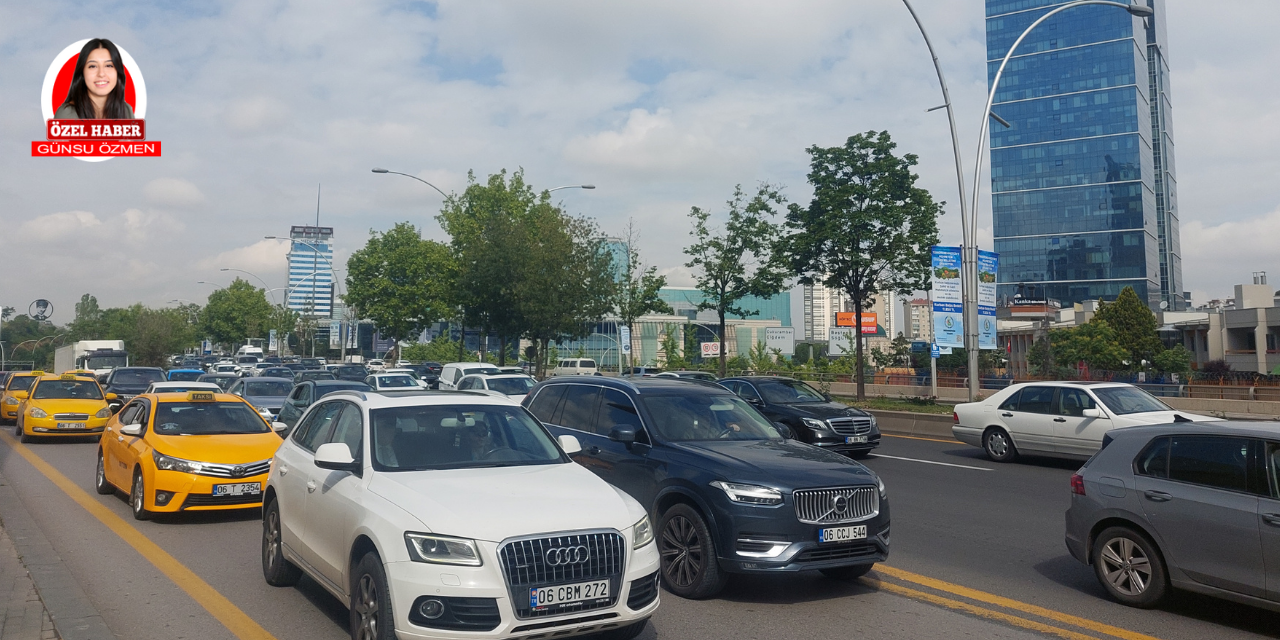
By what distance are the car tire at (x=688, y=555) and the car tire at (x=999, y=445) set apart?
1063cm

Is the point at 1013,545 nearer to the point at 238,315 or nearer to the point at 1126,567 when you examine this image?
the point at 1126,567

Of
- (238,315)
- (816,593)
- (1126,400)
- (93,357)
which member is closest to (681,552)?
(816,593)

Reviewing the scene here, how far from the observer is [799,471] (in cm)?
676

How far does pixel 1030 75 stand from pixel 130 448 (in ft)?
545

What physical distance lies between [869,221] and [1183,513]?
75.7 feet

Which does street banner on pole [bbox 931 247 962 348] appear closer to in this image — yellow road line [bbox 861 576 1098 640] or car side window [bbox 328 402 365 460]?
yellow road line [bbox 861 576 1098 640]

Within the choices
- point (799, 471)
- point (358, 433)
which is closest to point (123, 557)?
point (358, 433)

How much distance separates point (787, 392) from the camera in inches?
693

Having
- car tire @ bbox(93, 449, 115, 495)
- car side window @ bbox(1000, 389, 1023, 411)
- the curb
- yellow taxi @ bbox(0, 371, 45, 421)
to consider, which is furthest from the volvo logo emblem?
yellow taxi @ bbox(0, 371, 45, 421)

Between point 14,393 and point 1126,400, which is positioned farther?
point 14,393

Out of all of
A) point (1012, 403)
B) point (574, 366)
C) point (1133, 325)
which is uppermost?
point (1133, 325)

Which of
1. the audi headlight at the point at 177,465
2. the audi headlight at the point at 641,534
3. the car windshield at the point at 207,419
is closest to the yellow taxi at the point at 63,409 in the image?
the car windshield at the point at 207,419

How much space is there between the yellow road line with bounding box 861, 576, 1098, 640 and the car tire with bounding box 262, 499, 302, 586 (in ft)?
15.0

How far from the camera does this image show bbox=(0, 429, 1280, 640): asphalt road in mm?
6004
